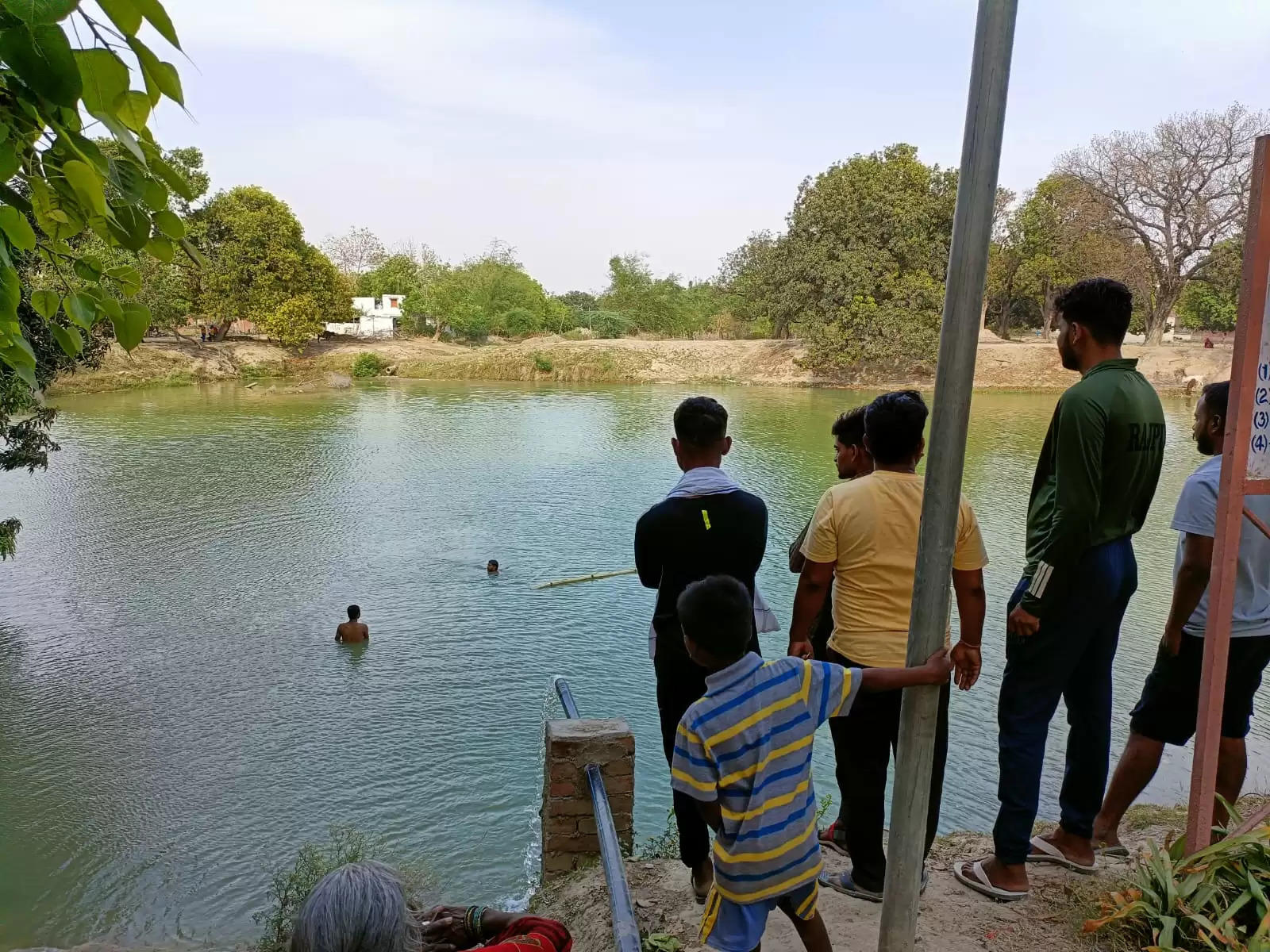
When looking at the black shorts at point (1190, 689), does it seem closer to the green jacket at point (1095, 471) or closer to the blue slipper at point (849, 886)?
the green jacket at point (1095, 471)

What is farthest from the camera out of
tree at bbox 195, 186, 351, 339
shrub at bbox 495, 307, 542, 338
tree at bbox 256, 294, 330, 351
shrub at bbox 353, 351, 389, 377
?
shrub at bbox 495, 307, 542, 338

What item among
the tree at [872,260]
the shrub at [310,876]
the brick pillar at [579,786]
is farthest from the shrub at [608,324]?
the brick pillar at [579,786]

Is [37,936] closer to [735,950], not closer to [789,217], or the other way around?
[735,950]

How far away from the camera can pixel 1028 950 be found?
8.48ft

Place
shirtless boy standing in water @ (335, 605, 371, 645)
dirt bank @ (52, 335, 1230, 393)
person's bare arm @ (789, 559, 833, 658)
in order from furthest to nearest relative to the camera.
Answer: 1. dirt bank @ (52, 335, 1230, 393)
2. shirtless boy standing in water @ (335, 605, 371, 645)
3. person's bare arm @ (789, 559, 833, 658)

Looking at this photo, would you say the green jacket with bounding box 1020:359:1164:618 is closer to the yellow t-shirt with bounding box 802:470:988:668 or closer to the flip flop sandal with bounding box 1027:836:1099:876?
the yellow t-shirt with bounding box 802:470:988:668

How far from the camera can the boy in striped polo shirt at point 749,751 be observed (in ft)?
6.78

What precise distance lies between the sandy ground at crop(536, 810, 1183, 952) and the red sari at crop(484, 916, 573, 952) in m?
0.97

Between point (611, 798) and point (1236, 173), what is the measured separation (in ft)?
114

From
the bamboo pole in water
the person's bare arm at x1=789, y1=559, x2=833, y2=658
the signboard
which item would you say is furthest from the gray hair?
the bamboo pole in water

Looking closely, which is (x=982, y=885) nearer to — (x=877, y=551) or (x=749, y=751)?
(x=877, y=551)

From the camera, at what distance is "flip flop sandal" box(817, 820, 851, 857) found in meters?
3.29

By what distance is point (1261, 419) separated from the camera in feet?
7.50

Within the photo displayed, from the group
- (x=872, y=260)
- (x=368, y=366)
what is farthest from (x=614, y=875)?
(x=368, y=366)
